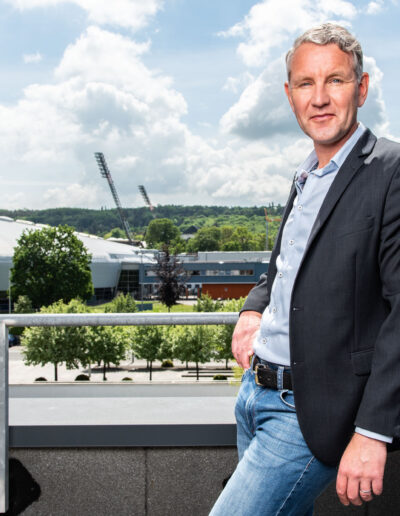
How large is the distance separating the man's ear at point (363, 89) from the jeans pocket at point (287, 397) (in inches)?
32.8

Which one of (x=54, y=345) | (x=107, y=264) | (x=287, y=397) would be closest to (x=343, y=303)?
(x=287, y=397)

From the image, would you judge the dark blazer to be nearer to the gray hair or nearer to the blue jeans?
the blue jeans

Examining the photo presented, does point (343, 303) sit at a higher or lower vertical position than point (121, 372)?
higher

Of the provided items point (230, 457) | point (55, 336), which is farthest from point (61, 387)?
point (55, 336)

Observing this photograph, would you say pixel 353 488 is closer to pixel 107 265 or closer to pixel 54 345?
pixel 54 345

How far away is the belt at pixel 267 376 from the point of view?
5.10 ft

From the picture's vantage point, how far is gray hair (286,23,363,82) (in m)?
1.54

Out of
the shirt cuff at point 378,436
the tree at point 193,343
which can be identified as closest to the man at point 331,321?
the shirt cuff at point 378,436

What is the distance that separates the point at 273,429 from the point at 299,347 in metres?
0.24

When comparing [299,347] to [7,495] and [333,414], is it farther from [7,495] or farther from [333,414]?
[7,495]

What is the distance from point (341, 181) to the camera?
4.97 feet

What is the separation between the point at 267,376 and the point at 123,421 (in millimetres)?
1473

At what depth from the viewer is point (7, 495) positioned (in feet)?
9.16

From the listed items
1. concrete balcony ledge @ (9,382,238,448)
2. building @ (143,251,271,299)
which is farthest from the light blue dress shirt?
building @ (143,251,271,299)
